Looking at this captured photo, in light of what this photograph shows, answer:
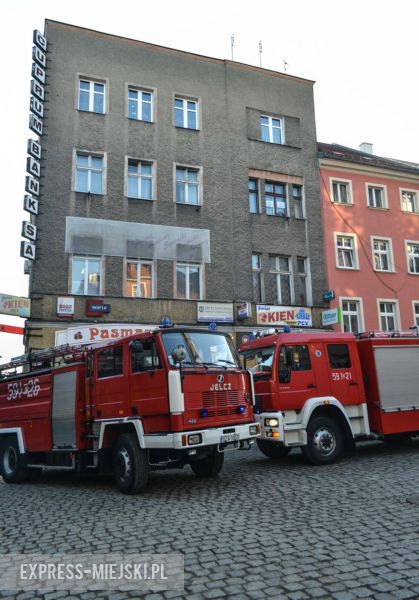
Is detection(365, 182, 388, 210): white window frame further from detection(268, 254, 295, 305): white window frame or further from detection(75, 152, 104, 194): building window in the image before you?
detection(75, 152, 104, 194): building window

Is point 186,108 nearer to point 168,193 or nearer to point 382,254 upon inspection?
point 168,193

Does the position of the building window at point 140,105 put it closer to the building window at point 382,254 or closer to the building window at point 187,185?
the building window at point 187,185

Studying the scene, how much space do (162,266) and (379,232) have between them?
12.2 m

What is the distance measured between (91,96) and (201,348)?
17.7 m

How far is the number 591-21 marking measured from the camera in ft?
36.2

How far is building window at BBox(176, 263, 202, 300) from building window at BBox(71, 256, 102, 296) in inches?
134

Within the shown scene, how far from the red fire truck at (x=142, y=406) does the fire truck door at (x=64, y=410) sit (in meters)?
0.02

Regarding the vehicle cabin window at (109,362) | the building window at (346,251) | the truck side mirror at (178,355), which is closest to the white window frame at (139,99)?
the building window at (346,251)

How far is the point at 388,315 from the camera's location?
26.2 metres

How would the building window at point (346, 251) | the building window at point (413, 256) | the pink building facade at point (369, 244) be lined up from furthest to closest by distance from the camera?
the building window at point (413, 256) → the building window at point (346, 251) → the pink building facade at point (369, 244)

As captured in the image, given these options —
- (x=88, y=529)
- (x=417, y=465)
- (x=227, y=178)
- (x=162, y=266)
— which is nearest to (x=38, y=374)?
(x=88, y=529)

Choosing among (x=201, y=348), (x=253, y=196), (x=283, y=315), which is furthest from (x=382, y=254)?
(x=201, y=348)

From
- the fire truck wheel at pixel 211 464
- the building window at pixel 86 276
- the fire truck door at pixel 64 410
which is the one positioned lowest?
the fire truck wheel at pixel 211 464

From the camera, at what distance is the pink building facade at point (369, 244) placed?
83.4 ft
